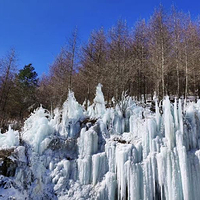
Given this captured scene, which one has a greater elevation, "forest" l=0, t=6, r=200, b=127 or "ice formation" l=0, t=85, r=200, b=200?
"forest" l=0, t=6, r=200, b=127

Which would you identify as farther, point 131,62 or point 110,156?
point 131,62

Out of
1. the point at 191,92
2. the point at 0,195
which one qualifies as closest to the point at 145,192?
the point at 0,195

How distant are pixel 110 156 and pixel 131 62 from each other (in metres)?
7.08

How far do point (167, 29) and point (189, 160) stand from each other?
823 centimetres

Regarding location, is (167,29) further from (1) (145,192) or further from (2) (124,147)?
(1) (145,192)

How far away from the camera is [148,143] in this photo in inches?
246

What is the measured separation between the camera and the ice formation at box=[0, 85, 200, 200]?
218 inches

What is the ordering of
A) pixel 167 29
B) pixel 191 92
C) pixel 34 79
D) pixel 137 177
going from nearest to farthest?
1. pixel 137 177
2. pixel 167 29
3. pixel 191 92
4. pixel 34 79

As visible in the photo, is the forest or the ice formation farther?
the forest

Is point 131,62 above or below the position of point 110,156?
above

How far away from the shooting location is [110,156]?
6586mm

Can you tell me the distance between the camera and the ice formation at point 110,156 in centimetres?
553

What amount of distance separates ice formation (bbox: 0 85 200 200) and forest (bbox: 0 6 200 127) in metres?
3.04

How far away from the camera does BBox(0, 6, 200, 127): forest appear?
36.0 ft
